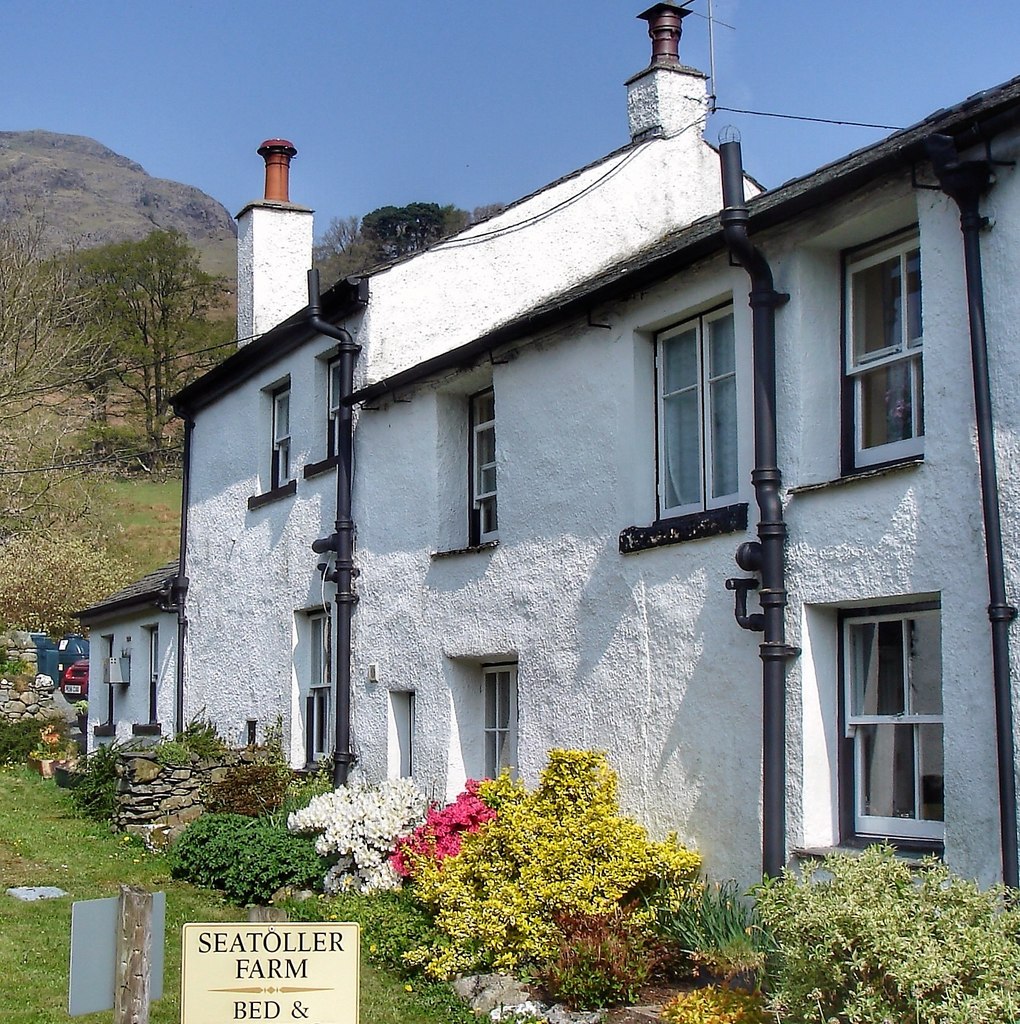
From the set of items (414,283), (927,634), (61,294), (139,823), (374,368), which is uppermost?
(61,294)

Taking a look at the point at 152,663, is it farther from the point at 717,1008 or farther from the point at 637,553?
the point at 717,1008

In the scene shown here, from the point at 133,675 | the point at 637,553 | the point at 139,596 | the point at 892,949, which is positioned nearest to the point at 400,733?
the point at 637,553

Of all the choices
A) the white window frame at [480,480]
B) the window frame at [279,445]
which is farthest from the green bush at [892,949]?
the window frame at [279,445]

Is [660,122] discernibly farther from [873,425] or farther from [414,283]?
[873,425]

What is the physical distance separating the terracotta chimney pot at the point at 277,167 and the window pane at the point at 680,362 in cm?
995

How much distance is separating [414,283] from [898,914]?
33.1 ft

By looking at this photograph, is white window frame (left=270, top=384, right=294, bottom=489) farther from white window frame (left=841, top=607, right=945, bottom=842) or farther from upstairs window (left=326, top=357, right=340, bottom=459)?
white window frame (left=841, top=607, right=945, bottom=842)

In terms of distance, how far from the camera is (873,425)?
8.53 meters

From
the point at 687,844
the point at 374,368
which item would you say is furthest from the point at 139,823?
the point at 687,844

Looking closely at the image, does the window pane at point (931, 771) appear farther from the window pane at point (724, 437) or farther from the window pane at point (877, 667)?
the window pane at point (724, 437)

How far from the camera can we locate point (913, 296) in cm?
827

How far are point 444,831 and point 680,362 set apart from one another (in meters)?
→ 4.02

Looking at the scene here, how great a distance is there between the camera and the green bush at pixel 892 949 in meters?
5.37

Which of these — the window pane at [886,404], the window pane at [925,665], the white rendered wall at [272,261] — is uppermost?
the white rendered wall at [272,261]
